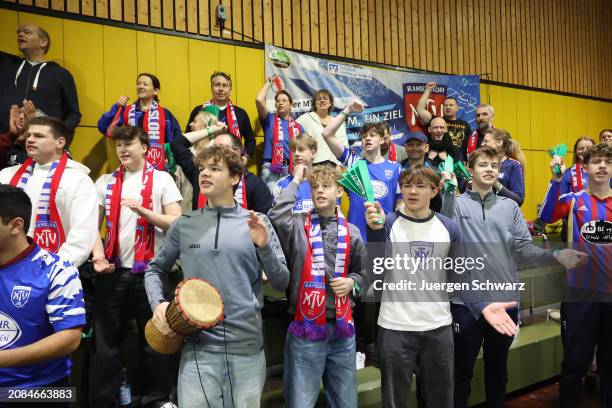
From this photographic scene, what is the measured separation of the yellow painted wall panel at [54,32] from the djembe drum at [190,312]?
3558 mm

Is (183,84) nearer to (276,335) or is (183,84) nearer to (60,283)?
(276,335)

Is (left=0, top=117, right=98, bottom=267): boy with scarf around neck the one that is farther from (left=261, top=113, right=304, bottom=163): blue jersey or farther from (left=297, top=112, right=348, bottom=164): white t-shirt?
(left=297, top=112, right=348, bottom=164): white t-shirt

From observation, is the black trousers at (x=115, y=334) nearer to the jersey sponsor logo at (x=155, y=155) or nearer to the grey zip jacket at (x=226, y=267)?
the grey zip jacket at (x=226, y=267)

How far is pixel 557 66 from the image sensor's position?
891 centimetres

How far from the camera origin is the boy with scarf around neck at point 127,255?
265cm

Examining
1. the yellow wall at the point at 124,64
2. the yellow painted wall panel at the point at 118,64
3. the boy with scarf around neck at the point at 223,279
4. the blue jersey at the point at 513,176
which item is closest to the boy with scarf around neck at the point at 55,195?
the boy with scarf around neck at the point at 223,279

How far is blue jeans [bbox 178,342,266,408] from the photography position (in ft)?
6.70

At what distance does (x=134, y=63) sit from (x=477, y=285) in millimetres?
3979

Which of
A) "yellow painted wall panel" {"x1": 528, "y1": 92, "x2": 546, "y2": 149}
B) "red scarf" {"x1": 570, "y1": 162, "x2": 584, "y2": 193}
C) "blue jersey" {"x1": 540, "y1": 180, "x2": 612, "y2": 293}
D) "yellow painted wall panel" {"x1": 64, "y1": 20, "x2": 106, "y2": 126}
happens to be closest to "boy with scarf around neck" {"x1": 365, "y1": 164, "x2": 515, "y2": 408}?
"blue jersey" {"x1": 540, "y1": 180, "x2": 612, "y2": 293}

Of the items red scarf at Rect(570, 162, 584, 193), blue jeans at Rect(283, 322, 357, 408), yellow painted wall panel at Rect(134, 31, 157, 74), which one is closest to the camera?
blue jeans at Rect(283, 322, 357, 408)

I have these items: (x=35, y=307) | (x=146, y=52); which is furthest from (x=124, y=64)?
(x=35, y=307)

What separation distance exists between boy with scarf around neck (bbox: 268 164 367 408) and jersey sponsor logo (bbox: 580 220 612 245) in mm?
1387

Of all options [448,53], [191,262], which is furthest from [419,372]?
[448,53]

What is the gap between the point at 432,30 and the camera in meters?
7.31
